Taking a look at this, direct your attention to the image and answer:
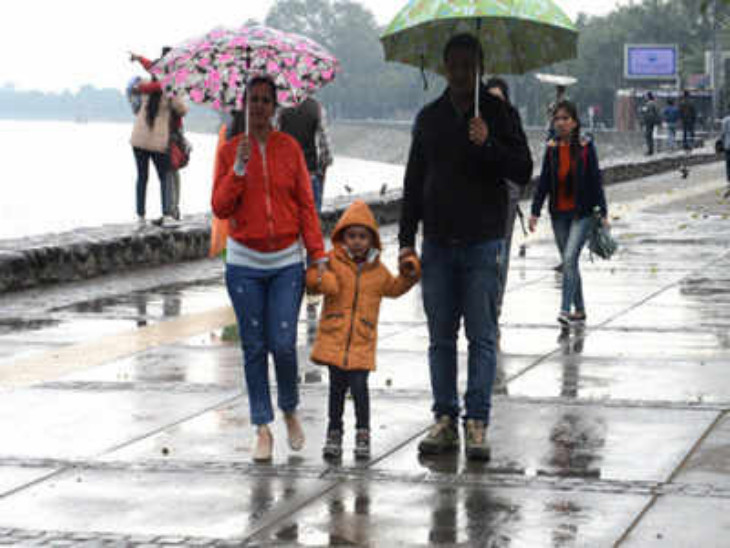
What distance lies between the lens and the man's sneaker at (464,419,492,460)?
6.94 meters

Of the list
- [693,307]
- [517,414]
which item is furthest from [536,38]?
[693,307]

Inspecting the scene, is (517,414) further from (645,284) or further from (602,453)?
(645,284)

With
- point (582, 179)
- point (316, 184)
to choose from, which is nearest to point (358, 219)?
point (582, 179)

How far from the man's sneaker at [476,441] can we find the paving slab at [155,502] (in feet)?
2.39

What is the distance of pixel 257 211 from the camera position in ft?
22.6

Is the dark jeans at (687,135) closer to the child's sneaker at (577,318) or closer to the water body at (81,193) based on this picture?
the water body at (81,193)

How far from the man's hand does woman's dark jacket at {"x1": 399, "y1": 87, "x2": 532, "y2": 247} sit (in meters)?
0.08

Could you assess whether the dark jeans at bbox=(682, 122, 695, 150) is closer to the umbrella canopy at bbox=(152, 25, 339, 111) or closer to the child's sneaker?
the child's sneaker

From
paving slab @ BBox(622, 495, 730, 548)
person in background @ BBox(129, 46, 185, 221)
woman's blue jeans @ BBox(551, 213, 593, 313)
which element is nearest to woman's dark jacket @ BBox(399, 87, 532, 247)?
paving slab @ BBox(622, 495, 730, 548)

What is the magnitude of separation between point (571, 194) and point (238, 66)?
4440mm

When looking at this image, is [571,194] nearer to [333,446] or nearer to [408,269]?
[408,269]

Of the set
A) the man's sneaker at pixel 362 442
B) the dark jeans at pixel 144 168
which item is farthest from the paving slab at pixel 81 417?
the dark jeans at pixel 144 168

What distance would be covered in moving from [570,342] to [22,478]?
14.9 ft

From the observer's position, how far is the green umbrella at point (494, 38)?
289 inches
